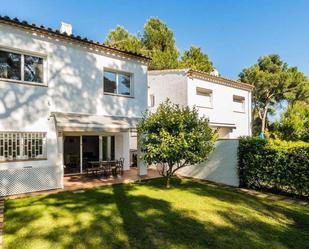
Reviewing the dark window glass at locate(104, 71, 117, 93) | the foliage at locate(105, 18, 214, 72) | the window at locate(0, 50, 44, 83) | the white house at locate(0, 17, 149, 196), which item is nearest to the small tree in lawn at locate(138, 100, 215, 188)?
the white house at locate(0, 17, 149, 196)

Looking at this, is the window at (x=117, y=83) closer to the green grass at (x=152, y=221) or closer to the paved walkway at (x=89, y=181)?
the paved walkway at (x=89, y=181)

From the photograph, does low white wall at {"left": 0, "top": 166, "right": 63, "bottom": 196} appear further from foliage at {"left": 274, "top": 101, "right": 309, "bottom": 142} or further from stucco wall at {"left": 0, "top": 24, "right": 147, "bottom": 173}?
foliage at {"left": 274, "top": 101, "right": 309, "bottom": 142}

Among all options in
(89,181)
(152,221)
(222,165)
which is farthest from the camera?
(222,165)

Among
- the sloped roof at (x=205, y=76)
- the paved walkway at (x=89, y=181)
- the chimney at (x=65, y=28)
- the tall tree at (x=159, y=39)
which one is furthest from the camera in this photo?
the tall tree at (x=159, y=39)

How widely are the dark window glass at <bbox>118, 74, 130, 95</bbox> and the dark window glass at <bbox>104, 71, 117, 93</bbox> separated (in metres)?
→ 0.61

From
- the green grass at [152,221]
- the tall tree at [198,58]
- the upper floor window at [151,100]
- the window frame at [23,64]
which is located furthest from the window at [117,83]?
the tall tree at [198,58]

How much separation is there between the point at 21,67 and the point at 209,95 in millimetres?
25055

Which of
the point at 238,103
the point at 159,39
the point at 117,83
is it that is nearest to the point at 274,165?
the point at 117,83

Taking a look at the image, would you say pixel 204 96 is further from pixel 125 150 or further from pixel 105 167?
pixel 105 167

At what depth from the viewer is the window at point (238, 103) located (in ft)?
136

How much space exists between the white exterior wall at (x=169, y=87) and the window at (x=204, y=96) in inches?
109

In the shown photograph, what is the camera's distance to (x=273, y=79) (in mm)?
62719

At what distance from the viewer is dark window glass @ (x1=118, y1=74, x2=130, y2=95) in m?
26.8

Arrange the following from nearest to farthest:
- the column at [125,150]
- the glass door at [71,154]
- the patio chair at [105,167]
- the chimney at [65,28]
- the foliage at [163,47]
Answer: the chimney at [65,28] < the patio chair at [105,167] < the glass door at [71,154] < the column at [125,150] < the foliage at [163,47]
